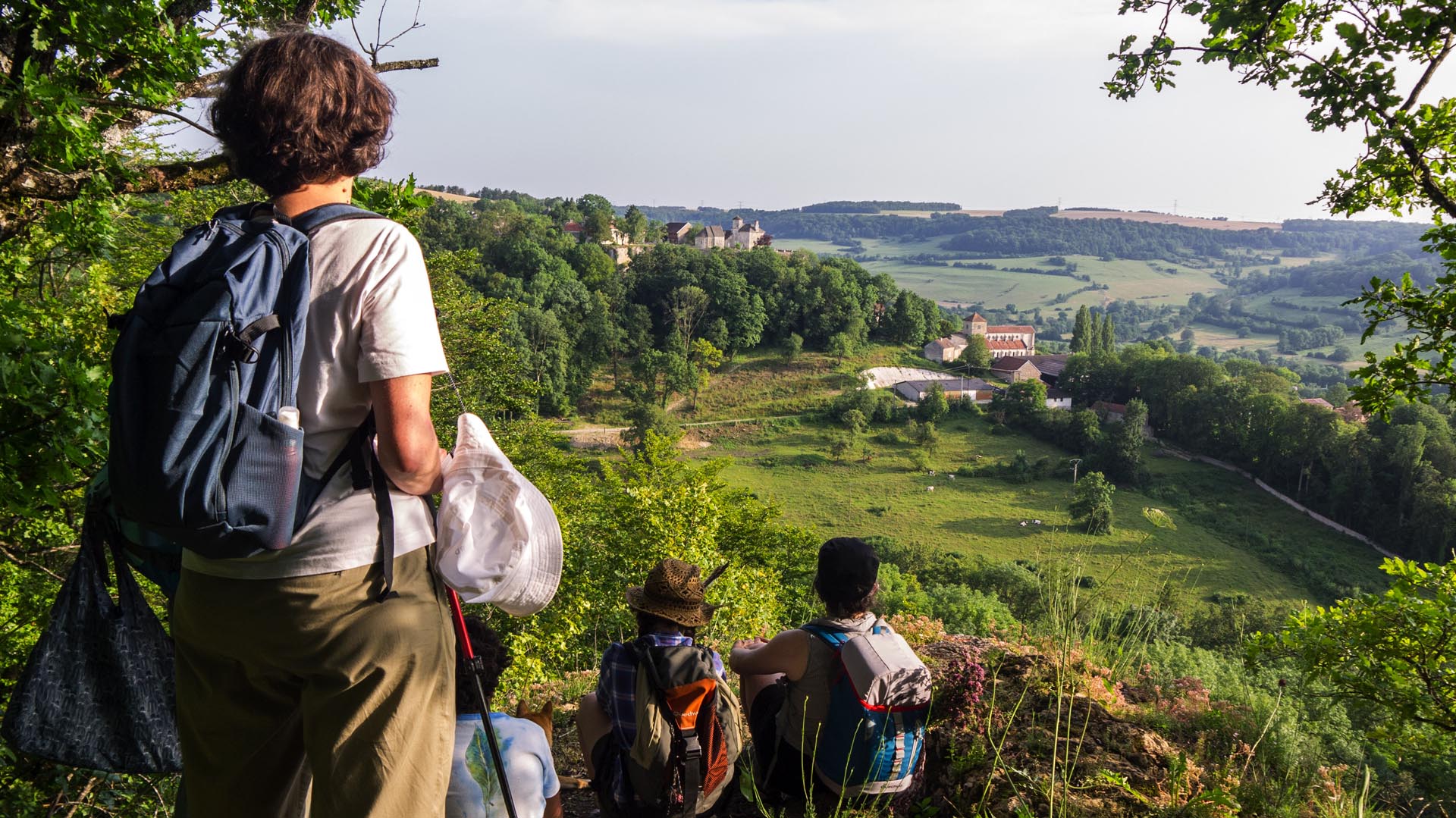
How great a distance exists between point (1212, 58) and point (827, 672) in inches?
145

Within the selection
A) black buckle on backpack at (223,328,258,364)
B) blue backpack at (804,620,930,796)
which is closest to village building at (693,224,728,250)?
blue backpack at (804,620,930,796)

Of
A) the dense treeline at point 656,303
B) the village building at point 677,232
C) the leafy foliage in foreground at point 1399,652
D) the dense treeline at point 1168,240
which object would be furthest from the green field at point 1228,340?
the leafy foliage in foreground at point 1399,652

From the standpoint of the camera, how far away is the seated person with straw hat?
260cm

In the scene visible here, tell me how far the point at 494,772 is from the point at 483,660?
0.92 feet

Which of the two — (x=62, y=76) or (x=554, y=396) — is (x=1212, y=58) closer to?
(x=62, y=76)

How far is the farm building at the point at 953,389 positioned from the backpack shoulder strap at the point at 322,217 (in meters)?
60.1

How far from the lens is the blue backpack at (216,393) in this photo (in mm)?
1136

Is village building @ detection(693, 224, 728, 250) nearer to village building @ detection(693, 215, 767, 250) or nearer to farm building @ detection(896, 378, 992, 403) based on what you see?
village building @ detection(693, 215, 767, 250)

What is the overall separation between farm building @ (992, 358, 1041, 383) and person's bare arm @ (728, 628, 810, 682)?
237ft

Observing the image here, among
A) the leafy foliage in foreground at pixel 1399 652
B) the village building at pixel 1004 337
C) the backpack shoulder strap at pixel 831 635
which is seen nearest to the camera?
the backpack shoulder strap at pixel 831 635

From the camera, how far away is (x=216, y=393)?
3.76ft

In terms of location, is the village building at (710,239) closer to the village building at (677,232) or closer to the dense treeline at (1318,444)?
the village building at (677,232)

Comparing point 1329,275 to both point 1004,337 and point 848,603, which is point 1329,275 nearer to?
point 1004,337

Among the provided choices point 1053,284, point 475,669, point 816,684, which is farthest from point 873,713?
point 1053,284
